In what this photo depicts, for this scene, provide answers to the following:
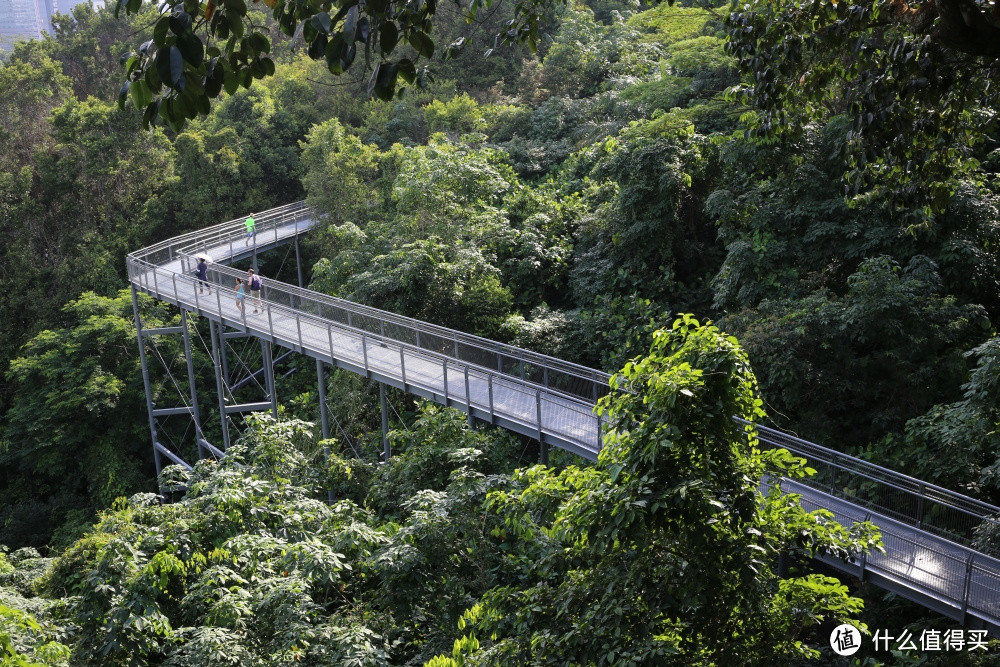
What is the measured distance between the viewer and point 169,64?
2340 mm

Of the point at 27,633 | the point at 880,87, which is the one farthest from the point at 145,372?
the point at 880,87

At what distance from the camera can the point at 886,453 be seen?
425 inches

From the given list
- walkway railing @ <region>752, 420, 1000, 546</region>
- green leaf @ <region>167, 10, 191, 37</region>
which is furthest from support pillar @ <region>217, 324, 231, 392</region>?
green leaf @ <region>167, 10, 191, 37</region>


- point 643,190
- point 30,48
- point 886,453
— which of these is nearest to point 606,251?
point 643,190

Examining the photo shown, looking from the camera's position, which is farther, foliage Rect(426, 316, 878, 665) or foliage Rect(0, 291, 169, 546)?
foliage Rect(0, 291, 169, 546)

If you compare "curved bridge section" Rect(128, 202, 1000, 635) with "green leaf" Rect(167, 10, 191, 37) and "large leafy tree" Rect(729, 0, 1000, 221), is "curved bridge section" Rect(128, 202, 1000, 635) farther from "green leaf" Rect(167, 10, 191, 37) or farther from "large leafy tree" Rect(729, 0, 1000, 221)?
"green leaf" Rect(167, 10, 191, 37)

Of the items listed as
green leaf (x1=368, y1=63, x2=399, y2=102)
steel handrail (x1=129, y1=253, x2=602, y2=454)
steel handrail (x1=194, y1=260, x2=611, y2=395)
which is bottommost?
steel handrail (x1=129, y1=253, x2=602, y2=454)

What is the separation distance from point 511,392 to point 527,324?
3828 millimetres

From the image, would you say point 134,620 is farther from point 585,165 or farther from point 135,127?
point 135,127

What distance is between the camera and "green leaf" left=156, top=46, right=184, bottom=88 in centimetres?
232

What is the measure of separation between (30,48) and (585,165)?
2771 centimetres

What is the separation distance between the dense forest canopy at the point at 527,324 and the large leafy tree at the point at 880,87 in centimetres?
4

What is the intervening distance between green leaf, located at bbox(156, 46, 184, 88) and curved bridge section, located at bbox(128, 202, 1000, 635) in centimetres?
435

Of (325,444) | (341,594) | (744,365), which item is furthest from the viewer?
(325,444)
